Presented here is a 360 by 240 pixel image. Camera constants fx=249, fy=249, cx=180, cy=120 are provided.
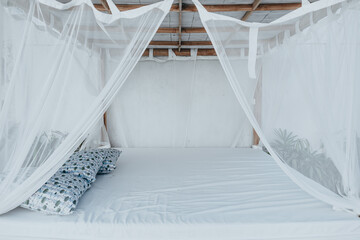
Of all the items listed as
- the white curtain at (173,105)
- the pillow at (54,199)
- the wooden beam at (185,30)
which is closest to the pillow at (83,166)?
the pillow at (54,199)

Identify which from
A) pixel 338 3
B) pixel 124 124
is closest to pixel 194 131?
pixel 124 124

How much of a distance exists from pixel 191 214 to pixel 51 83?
1.24 meters

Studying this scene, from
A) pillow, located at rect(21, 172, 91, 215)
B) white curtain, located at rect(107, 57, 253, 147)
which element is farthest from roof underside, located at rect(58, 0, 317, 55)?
pillow, located at rect(21, 172, 91, 215)

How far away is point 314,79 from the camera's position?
178 cm

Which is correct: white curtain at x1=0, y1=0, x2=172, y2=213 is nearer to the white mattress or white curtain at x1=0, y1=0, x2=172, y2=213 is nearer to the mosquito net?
the mosquito net

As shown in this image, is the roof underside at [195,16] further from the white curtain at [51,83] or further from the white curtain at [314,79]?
the white curtain at [51,83]

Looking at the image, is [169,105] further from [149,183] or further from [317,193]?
[317,193]

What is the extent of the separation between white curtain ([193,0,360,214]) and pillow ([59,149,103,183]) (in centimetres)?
136

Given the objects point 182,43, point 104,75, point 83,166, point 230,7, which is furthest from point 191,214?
point 182,43

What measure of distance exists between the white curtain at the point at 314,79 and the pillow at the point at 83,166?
1.36 meters

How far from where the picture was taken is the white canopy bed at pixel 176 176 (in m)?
1.53

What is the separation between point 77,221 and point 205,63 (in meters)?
3.72

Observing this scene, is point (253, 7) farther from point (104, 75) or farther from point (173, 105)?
point (173, 105)

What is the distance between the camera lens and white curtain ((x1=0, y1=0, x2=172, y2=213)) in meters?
1.55
